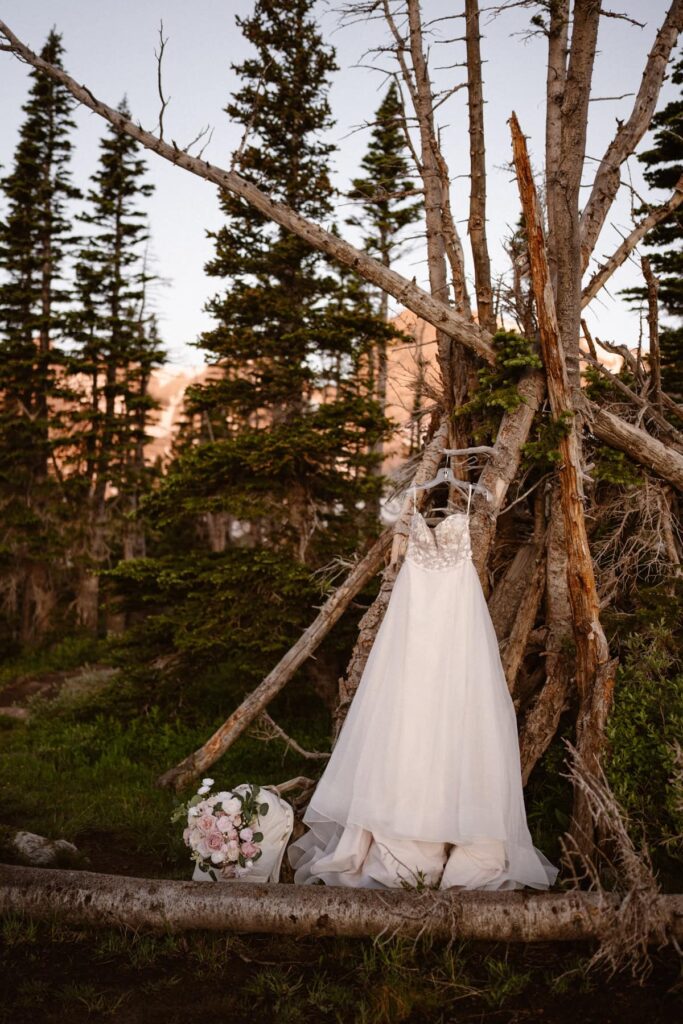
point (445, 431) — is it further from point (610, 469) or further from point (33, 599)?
point (33, 599)

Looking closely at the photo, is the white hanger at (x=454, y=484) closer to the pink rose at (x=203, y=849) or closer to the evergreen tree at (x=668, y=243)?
the pink rose at (x=203, y=849)

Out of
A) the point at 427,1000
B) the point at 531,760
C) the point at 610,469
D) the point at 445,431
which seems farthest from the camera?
the point at 445,431

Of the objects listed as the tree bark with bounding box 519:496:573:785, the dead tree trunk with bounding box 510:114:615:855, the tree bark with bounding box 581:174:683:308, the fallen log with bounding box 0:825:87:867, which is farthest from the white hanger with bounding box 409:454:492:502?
the fallen log with bounding box 0:825:87:867

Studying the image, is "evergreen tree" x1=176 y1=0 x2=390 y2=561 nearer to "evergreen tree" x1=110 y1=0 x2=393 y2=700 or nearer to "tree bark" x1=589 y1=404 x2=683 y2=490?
"evergreen tree" x1=110 y1=0 x2=393 y2=700

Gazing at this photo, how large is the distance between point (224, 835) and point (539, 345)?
196 inches

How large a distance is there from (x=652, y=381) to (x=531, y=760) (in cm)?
426

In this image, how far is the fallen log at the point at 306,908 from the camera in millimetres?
4488

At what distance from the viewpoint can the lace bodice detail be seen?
5.60m

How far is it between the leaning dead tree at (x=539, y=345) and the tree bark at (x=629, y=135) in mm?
13

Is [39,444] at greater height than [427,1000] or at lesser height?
greater

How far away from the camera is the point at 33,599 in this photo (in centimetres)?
1988

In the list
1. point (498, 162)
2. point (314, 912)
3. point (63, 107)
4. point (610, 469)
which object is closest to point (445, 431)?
point (610, 469)

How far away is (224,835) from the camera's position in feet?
17.4

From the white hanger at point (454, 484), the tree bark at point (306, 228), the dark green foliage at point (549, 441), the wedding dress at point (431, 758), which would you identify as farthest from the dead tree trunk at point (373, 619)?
the tree bark at point (306, 228)
